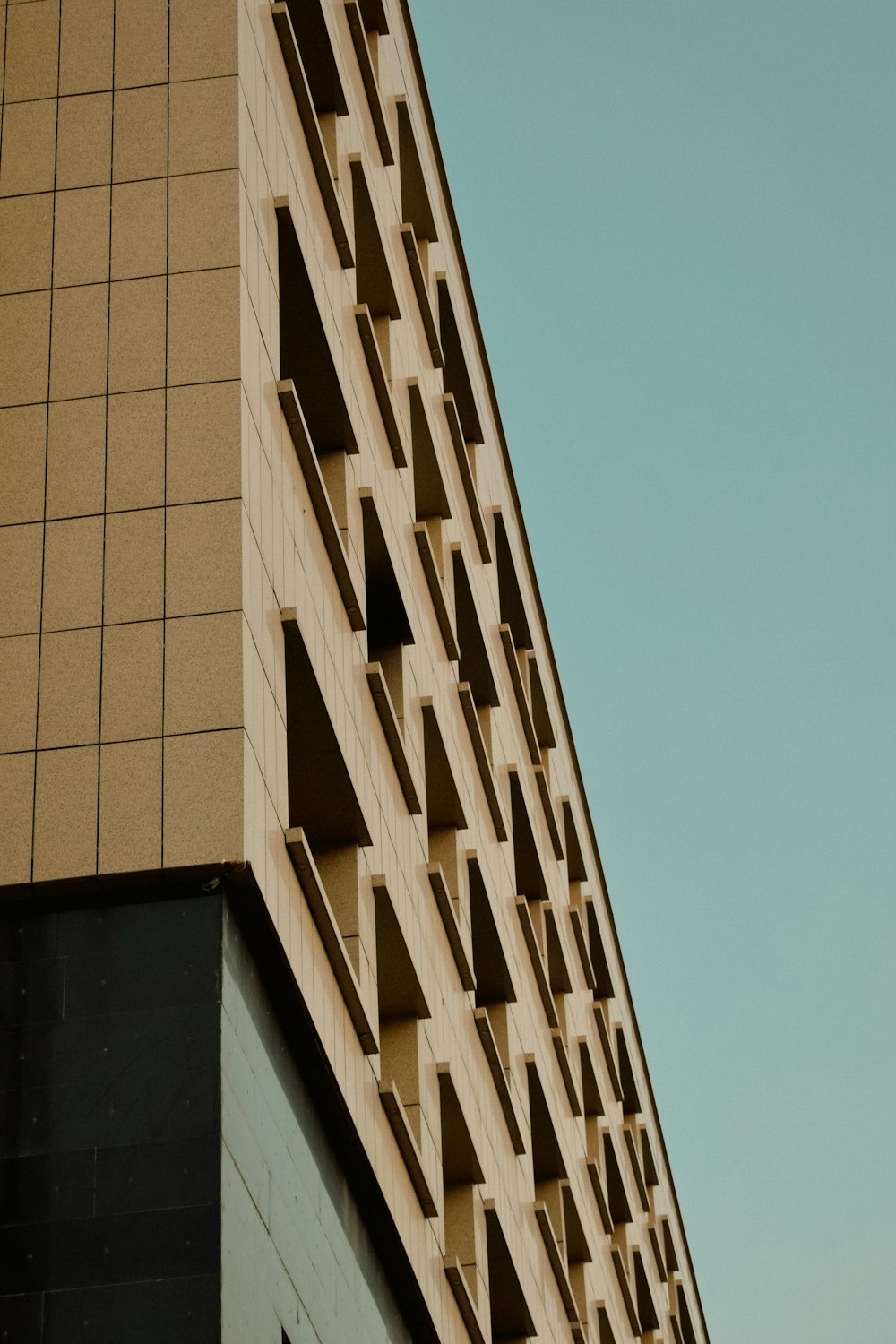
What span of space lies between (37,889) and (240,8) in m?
9.33

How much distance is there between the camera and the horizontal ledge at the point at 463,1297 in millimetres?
23516

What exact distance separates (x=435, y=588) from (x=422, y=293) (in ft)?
17.9

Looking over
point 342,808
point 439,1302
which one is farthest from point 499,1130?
point 342,808

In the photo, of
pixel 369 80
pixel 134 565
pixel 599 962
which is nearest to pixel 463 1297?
pixel 134 565

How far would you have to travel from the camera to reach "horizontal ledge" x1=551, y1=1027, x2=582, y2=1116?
3703 centimetres

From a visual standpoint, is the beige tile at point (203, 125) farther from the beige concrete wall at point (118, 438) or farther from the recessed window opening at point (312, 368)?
the recessed window opening at point (312, 368)

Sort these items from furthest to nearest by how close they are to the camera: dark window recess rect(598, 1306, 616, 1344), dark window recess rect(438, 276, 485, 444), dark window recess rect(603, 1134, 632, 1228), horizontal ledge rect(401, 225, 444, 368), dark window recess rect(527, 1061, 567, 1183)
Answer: dark window recess rect(603, 1134, 632, 1228) < dark window recess rect(598, 1306, 616, 1344) < dark window recess rect(438, 276, 485, 444) < dark window recess rect(527, 1061, 567, 1183) < horizontal ledge rect(401, 225, 444, 368)

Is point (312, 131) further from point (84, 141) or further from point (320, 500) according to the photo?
point (320, 500)

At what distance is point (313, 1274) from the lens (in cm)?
1712

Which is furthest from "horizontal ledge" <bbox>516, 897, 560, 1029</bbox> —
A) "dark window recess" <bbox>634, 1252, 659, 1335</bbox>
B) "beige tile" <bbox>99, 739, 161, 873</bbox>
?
"beige tile" <bbox>99, 739, 161, 873</bbox>

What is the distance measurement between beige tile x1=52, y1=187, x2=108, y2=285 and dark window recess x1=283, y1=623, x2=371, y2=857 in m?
3.92

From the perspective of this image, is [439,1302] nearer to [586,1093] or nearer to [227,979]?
[227,979]

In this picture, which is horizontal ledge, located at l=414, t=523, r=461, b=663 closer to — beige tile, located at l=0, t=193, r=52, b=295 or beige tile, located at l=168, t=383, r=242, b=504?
beige tile, located at l=0, t=193, r=52, b=295

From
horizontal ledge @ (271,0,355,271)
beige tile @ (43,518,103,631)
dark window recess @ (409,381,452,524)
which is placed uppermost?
dark window recess @ (409,381,452,524)
